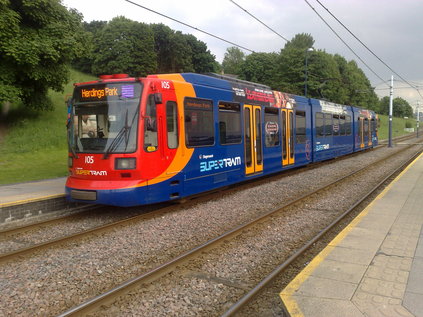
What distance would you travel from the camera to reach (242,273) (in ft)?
15.7

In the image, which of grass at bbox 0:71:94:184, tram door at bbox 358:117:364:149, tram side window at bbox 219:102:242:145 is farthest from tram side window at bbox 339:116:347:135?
grass at bbox 0:71:94:184

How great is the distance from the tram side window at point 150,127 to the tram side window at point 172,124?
0.36 m

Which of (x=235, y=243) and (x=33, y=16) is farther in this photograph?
(x=33, y=16)

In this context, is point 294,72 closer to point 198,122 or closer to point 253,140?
point 253,140

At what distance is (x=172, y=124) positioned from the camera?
311 inches

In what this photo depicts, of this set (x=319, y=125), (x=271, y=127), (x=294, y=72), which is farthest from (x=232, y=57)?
(x=271, y=127)

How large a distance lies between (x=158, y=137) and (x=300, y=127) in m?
8.49

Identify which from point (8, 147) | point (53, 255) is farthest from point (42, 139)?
point (53, 255)

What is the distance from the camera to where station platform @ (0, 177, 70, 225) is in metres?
7.72

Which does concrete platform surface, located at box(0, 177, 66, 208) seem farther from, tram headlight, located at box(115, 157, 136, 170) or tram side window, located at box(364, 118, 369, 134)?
tram side window, located at box(364, 118, 369, 134)

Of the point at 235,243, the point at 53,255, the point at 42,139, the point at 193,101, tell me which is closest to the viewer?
the point at 53,255

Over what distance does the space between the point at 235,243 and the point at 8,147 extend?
1725 centimetres

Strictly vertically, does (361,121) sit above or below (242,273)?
above

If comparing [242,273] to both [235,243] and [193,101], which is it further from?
[193,101]
